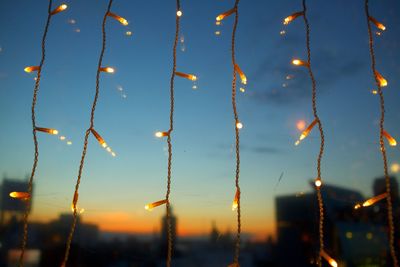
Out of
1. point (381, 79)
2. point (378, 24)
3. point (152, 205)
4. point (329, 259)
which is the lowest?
point (329, 259)

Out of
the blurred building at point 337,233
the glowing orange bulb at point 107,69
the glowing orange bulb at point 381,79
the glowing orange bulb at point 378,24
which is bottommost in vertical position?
the blurred building at point 337,233

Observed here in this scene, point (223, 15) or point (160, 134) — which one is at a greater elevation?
point (223, 15)

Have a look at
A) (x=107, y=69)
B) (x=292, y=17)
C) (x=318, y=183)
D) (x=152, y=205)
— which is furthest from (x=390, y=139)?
(x=107, y=69)

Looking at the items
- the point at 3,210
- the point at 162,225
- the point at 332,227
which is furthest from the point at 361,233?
the point at 3,210

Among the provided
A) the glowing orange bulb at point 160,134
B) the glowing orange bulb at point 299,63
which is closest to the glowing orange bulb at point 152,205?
the glowing orange bulb at point 160,134

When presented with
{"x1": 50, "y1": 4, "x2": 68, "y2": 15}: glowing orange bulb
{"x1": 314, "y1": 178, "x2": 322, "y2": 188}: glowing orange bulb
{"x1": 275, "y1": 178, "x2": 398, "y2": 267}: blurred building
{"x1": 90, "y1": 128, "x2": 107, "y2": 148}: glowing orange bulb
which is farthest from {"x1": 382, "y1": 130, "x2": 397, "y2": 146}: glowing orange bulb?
{"x1": 275, "y1": 178, "x2": 398, "y2": 267}: blurred building

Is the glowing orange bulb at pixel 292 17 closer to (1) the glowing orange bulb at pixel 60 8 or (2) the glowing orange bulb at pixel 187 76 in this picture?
(2) the glowing orange bulb at pixel 187 76

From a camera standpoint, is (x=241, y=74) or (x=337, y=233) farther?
(x=337, y=233)

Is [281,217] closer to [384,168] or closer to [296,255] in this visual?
[296,255]

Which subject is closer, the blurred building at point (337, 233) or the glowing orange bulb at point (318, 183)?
the glowing orange bulb at point (318, 183)

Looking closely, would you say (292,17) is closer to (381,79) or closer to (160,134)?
(381,79)

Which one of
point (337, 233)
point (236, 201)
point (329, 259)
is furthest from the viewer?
point (337, 233)

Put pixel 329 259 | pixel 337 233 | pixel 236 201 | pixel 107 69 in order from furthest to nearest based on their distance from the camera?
pixel 337 233, pixel 107 69, pixel 236 201, pixel 329 259
